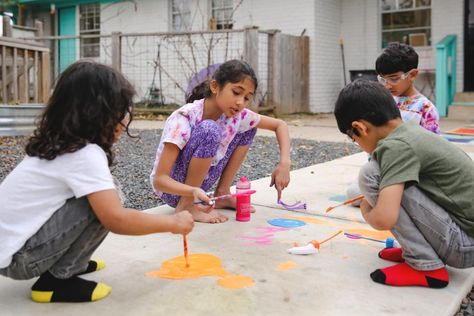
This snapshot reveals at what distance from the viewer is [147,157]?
4922 millimetres

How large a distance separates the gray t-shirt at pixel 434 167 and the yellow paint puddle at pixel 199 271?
0.58 meters

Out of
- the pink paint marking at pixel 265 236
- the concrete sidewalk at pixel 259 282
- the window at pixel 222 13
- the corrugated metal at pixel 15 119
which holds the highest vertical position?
the window at pixel 222 13

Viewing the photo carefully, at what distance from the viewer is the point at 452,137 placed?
6301 millimetres

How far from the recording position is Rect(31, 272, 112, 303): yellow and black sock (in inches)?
63.7

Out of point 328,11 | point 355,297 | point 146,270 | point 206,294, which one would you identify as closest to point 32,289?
point 146,270

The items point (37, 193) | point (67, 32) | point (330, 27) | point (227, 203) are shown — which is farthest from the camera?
point (67, 32)

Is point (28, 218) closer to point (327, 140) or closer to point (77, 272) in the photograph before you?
point (77, 272)

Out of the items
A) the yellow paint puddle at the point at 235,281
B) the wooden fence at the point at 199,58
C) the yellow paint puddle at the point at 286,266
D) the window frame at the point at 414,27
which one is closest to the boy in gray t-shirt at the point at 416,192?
the yellow paint puddle at the point at 286,266

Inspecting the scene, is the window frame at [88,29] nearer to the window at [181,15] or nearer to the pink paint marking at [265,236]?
the window at [181,15]

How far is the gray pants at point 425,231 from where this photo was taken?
5.73ft

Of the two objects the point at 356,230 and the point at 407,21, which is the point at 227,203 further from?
the point at 407,21

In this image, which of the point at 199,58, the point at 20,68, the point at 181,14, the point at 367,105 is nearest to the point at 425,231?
the point at 367,105

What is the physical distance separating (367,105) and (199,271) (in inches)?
32.6

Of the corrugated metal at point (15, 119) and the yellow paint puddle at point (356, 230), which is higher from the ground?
the corrugated metal at point (15, 119)
